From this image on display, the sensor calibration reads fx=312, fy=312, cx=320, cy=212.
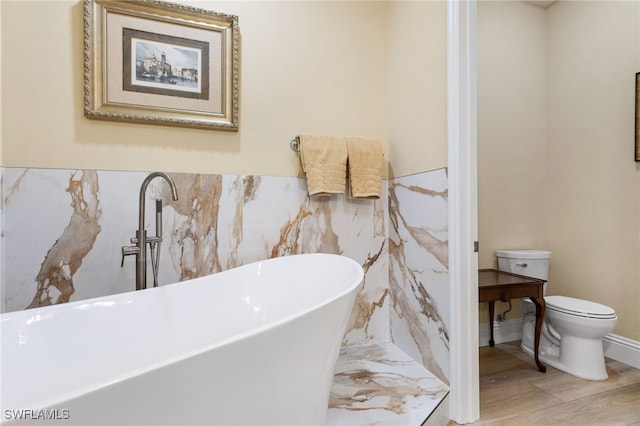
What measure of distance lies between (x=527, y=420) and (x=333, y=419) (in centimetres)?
93

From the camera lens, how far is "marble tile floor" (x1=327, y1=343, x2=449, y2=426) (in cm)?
131

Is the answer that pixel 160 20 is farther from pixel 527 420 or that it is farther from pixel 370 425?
pixel 527 420

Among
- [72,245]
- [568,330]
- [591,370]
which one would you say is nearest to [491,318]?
[568,330]

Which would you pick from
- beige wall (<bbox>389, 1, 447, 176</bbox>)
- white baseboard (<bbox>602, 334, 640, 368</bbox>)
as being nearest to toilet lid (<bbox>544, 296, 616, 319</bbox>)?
white baseboard (<bbox>602, 334, 640, 368</bbox>)

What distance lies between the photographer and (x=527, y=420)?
1457 millimetres

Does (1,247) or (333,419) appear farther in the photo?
(1,247)

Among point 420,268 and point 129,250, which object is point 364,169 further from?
point 129,250

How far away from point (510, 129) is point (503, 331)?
1.57 metres

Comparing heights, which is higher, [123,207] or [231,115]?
[231,115]

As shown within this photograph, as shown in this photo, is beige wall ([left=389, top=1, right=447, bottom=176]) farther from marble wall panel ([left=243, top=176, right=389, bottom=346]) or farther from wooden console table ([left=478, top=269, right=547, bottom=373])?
wooden console table ([left=478, top=269, right=547, bottom=373])

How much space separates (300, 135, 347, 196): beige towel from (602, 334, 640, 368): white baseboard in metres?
2.12

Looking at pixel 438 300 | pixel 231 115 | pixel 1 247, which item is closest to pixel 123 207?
pixel 1 247

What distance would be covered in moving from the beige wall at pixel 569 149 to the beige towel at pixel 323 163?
1.19 metres

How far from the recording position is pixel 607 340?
214 cm
